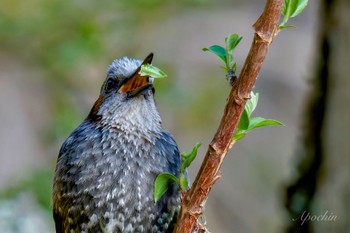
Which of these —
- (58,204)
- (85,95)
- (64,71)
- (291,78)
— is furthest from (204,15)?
(58,204)

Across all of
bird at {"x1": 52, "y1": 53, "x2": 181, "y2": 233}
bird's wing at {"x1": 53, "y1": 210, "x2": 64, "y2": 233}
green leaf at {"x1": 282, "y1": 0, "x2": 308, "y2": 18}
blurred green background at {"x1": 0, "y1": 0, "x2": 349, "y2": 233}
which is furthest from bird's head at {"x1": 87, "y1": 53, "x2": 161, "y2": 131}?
blurred green background at {"x1": 0, "y1": 0, "x2": 349, "y2": 233}

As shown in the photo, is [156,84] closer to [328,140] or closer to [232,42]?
[328,140]

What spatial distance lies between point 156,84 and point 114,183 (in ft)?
11.1

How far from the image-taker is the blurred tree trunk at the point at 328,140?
4312 mm

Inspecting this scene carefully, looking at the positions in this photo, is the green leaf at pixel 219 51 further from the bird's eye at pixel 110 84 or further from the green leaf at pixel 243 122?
the bird's eye at pixel 110 84

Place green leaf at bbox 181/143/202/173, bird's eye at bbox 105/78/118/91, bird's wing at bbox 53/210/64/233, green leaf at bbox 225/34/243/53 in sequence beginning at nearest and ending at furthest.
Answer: green leaf at bbox 225/34/243/53 → green leaf at bbox 181/143/202/173 → bird's wing at bbox 53/210/64/233 → bird's eye at bbox 105/78/118/91

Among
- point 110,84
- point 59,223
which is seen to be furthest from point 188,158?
point 110,84

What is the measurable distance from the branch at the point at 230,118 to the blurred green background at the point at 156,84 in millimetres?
3039

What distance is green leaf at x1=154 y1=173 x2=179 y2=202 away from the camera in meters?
3.12

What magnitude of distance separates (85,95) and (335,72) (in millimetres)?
4126

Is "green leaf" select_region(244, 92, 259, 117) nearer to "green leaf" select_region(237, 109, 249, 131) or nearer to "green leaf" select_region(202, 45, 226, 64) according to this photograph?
"green leaf" select_region(237, 109, 249, 131)

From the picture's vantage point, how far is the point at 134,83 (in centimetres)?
388

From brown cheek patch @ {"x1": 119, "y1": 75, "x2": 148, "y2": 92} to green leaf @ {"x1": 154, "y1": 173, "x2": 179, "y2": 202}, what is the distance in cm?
→ 72
